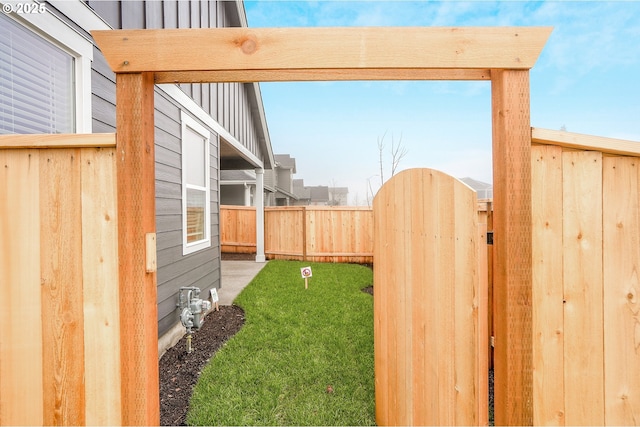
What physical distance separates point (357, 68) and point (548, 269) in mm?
1098

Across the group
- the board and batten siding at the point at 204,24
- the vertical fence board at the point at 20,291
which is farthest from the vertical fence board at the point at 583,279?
the board and batten siding at the point at 204,24

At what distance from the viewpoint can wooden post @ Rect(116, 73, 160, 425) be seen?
1.09 metres

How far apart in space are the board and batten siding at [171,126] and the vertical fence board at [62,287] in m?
1.38

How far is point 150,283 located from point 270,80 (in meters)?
0.98

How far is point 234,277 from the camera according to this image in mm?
6383


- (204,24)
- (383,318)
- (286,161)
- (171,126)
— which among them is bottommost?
(383,318)

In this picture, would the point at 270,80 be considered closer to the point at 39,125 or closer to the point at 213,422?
the point at 39,125

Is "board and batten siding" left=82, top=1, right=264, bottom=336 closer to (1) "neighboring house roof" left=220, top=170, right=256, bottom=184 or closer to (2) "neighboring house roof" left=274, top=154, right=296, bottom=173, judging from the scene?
(1) "neighboring house roof" left=220, top=170, right=256, bottom=184

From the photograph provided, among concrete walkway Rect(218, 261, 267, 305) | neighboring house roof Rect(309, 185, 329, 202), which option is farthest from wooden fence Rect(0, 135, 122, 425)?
neighboring house roof Rect(309, 185, 329, 202)

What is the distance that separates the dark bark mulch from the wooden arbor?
1.33m

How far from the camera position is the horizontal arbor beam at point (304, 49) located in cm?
105

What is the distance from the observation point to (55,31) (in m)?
1.90

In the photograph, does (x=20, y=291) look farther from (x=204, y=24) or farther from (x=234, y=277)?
(x=234, y=277)

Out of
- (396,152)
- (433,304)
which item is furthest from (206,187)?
(396,152)
